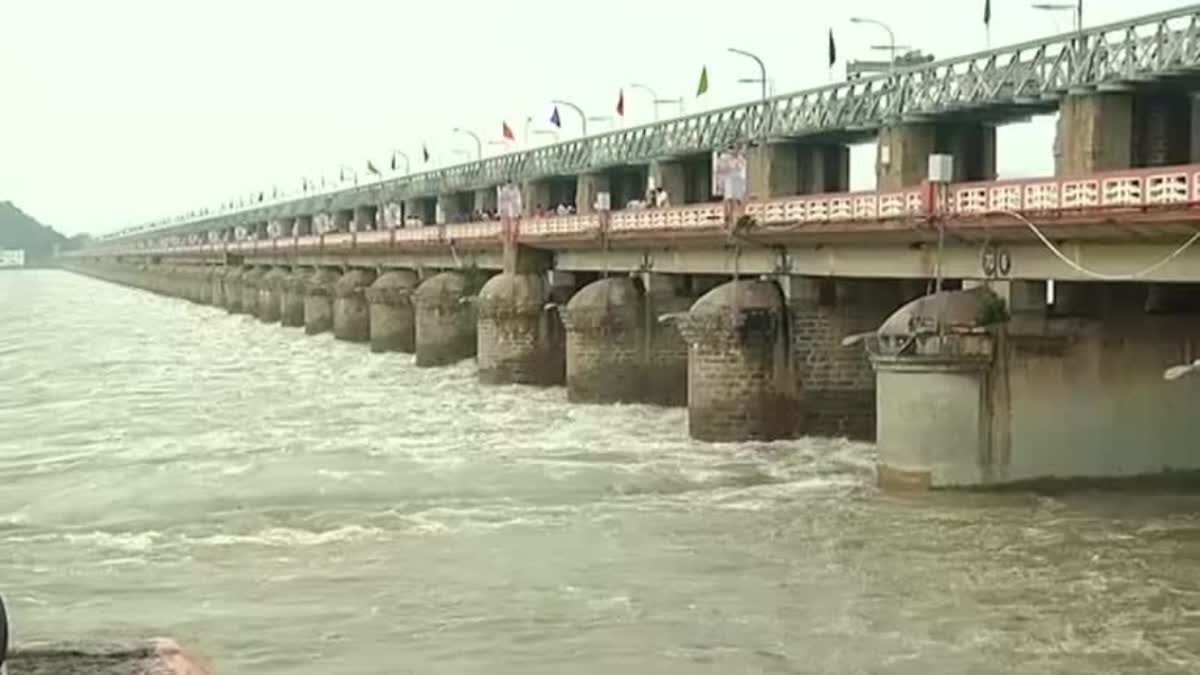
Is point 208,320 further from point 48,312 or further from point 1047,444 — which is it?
point 1047,444

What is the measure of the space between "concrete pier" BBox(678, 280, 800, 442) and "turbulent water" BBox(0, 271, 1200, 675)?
81 cm

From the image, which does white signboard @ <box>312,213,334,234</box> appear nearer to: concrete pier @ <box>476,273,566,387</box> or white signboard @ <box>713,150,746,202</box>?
concrete pier @ <box>476,273,566,387</box>

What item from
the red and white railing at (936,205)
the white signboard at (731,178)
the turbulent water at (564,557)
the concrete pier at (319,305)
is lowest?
the turbulent water at (564,557)

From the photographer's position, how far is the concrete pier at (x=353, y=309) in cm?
8494

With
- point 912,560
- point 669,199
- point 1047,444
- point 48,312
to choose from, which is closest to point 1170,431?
point 1047,444

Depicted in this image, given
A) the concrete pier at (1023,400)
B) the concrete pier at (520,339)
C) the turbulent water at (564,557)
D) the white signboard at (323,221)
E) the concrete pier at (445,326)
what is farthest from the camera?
the white signboard at (323,221)

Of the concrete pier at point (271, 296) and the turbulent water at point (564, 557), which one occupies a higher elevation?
the concrete pier at point (271, 296)

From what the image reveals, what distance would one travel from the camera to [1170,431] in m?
29.1

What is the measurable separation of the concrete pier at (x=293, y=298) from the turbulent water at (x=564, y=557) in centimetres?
6022

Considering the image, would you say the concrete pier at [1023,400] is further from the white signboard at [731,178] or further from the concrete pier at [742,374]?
the white signboard at [731,178]

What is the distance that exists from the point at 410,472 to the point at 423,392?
834 inches

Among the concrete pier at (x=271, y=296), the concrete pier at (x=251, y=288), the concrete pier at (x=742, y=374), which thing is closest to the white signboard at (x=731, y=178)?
the concrete pier at (x=742, y=374)

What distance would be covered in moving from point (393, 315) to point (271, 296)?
37910 mm

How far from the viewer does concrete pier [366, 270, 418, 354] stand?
7469 centimetres
